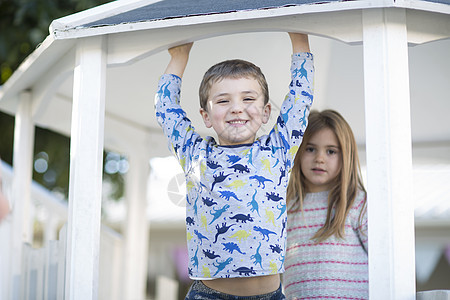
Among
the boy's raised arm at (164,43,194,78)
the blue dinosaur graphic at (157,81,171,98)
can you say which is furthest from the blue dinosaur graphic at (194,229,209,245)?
the boy's raised arm at (164,43,194,78)

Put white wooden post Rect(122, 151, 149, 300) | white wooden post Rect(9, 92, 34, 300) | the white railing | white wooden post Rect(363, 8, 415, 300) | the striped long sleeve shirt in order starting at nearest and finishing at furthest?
1. white wooden post Rect(363, 8, 415, 300)
2. the striped long sleeve shirt
3. the white railing
4. white wooden post Rect(9, 92, 34, 300)
5. white wooden post Rect(122, 151, 149, 300)

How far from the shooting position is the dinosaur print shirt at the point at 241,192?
2910 mm

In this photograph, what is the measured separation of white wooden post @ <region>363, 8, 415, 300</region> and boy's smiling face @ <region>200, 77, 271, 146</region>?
0.55 meters

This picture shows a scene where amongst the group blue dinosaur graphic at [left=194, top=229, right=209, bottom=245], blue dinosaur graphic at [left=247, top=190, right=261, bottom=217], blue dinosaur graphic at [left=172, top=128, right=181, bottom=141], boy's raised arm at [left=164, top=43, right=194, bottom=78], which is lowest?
blue dinosaur graphic at [left=194, top=229, right=209, bottom=245]

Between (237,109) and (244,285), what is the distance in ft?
2.71

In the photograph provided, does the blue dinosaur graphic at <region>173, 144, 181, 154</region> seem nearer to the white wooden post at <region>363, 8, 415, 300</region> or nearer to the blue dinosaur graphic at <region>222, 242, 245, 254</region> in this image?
the blue dinosaur graphic at <region>222, 242, 245, 254</region>

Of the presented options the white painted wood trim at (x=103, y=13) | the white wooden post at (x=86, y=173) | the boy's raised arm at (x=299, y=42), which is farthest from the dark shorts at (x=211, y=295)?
the white painted wood trim at (x=103, y=13)

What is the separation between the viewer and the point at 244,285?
9.76 feet

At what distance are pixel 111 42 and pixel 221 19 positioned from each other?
28.1 inches

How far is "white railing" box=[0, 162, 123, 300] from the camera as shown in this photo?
3916mm

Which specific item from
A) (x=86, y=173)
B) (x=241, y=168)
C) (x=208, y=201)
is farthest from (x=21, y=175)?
(x=241, y=168)

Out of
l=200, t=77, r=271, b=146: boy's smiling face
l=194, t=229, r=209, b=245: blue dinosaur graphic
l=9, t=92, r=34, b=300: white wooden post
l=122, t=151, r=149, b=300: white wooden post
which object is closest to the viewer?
l=194, t=229, r=209, b=245: blue dinosaur graphic

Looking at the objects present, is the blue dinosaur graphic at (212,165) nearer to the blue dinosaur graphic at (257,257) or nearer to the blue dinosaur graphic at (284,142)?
the blue dinosaur graphic at (284,142)

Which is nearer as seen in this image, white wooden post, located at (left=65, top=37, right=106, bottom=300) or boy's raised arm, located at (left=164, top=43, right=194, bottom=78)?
white wooden post, located at (left=65, top=37, right=106, bottom=300)
